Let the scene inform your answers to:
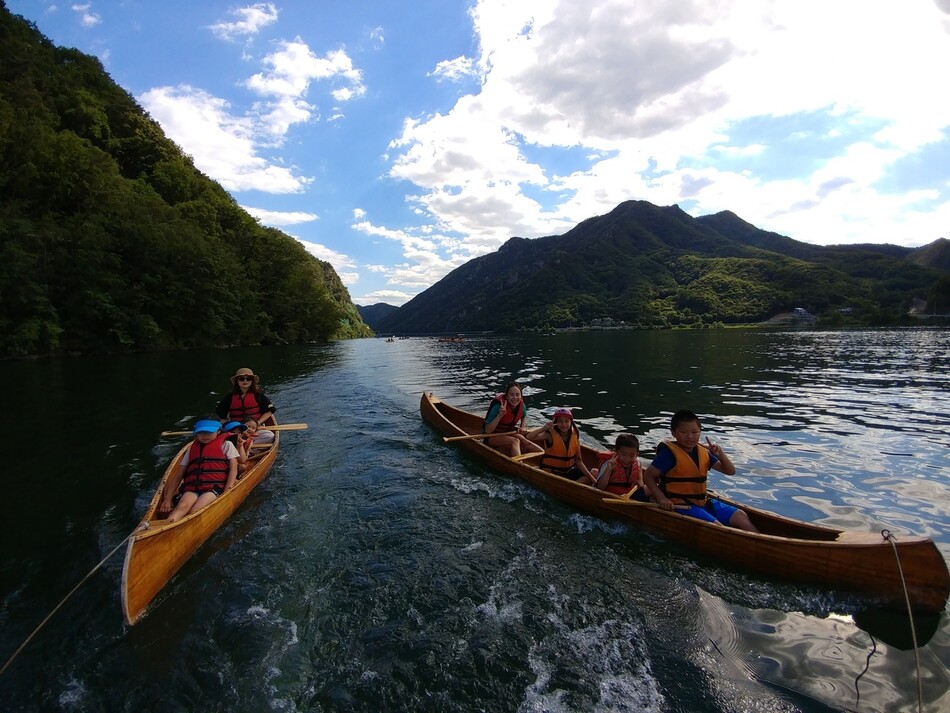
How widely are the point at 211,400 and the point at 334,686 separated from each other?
59.2 ft

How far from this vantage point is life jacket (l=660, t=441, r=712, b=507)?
736 centimetres

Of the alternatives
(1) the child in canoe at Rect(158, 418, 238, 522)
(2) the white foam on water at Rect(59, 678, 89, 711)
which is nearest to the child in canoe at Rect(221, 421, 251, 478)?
(1) the child in canoe at Rect(158, 418, 238, 522)

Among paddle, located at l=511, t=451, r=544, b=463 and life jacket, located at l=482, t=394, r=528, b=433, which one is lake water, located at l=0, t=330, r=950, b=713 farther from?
life jacket, located at l=482, t=394, r=528, b=433

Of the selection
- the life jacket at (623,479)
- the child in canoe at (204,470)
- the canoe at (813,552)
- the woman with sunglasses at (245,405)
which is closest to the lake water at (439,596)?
the canoe at (813,552)

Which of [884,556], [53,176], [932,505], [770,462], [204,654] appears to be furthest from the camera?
[53,176]

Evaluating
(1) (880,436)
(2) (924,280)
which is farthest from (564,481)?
(2) (924,280)

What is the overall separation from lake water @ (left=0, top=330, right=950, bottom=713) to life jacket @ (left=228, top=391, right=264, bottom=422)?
1.69 meters

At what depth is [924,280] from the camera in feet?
436

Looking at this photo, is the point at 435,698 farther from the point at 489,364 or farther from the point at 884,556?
the point at 489,364

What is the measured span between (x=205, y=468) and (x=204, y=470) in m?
0.04

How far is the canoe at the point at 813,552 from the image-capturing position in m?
5.41

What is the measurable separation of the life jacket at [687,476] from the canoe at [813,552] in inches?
16.7

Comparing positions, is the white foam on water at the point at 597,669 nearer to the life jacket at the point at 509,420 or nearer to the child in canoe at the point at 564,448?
the child in canoe at the point at 564,448

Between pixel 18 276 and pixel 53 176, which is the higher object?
pixel 53 176
